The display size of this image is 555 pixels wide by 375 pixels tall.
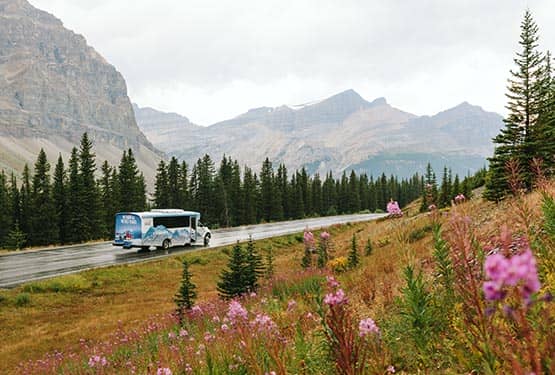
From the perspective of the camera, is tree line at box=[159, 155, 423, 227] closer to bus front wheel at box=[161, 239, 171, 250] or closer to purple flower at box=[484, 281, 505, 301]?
bus front wheel at box=[161, 239, 171, 250]

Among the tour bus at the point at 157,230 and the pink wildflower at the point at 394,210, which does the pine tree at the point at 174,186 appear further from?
the pink wildflower at the point at 394,210

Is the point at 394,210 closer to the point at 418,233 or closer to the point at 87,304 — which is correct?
the point at 418,233

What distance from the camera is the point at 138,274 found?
22.7 metres

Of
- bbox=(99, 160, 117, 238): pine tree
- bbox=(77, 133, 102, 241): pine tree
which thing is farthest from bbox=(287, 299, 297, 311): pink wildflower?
bbox=(99, 160, 117, 238): pine tree

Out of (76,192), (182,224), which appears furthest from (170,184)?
(182,224)

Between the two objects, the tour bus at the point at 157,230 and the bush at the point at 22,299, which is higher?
the tour bus at the point at 157,230

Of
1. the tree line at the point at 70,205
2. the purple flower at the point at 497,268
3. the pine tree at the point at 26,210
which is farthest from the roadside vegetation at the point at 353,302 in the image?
the pine tree at the point at 26,210

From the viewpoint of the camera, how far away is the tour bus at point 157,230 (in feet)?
94.6

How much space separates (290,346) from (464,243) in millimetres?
3447

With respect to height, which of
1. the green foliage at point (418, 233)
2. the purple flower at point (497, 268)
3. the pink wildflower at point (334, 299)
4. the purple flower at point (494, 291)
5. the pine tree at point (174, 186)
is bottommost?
the green foliage at point (418, 233)

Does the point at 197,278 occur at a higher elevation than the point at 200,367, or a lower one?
lower

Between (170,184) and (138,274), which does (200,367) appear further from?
(170,184)

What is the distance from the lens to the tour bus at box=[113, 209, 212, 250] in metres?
28.8

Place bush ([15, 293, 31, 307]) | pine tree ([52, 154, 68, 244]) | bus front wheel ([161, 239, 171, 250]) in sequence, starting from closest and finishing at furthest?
bush ([15, 293, 31, 307]), bus front wheel ([161, 239, 171, 250]), pine tree ([52, 154, 68, 244])
